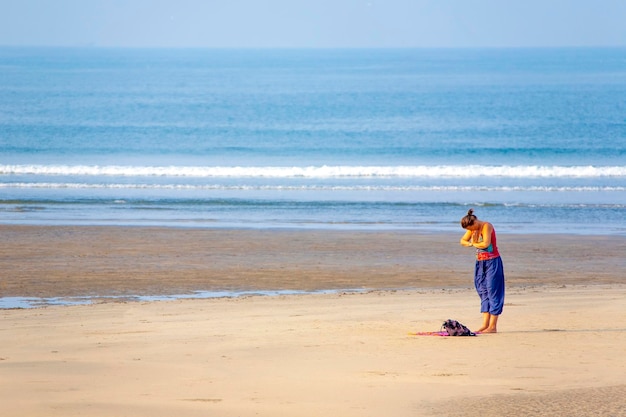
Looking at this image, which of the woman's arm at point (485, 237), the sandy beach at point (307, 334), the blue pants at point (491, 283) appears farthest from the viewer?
the blue pants at point (491, 283)

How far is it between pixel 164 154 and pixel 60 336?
34.4 meters

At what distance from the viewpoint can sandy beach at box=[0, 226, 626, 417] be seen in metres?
8.24

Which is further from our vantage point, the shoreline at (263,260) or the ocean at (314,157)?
the ocean at (314,157)

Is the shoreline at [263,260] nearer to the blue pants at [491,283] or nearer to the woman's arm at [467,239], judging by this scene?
the blue pants at [491,283]

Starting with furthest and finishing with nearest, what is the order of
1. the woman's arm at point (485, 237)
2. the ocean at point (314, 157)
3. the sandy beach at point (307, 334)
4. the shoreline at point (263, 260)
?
the ocean at point (314, 157) → the shoreline at point (263, 260) → the woman's arm at point (485, 237) → the sandy beach at point (307, 334)

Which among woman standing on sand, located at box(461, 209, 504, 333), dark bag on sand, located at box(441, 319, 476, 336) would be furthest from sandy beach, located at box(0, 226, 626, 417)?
woman standing on sand, located at box(461, 209, 504, 333)

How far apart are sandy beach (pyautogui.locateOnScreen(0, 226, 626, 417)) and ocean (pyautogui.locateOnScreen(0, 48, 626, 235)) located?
14.6 feet

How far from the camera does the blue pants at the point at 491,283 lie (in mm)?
10938

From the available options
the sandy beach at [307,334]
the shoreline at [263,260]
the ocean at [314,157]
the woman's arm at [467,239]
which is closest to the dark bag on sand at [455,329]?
the sandy beach at [307,334]

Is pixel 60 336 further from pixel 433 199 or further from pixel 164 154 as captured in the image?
pixel 164 154

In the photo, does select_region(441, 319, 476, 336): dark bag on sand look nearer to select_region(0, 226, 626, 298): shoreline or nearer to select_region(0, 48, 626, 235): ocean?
select_region(0, 226, 626, 298): shoreline

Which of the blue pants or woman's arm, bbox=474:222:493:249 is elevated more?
woman's arm, bbox=474:222:493:249

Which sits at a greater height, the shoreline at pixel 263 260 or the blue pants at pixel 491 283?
the blue pants at pixel 491 283

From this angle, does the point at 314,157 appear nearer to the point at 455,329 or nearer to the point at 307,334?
the point at 307,334
